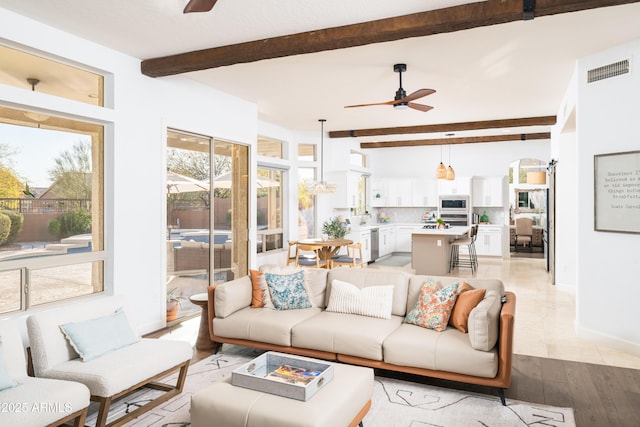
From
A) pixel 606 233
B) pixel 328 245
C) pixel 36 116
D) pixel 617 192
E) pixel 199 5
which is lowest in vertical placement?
pixel 328 245

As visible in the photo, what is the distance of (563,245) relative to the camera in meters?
7.50

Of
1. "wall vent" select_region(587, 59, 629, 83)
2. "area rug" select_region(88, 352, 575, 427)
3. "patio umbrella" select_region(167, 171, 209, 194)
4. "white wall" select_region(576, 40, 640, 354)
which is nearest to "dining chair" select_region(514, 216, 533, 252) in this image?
"white wall" select_region(576, 40, 640, 354)

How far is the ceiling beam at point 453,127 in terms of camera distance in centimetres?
808

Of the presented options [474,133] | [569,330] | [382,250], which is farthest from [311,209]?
[569,330]

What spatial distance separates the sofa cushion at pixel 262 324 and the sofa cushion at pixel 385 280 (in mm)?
426

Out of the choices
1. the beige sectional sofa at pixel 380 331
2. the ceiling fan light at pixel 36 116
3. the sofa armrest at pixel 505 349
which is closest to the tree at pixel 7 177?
the ceiling fan light at pixel 36 116

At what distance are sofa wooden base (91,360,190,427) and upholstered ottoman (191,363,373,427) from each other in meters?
0.62

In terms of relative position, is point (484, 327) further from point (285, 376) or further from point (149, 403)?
point (149, 403)

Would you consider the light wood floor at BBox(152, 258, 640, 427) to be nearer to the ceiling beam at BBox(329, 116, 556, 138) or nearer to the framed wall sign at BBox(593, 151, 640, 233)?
the framed wall sign at BBox(593, 151, 640, 233)

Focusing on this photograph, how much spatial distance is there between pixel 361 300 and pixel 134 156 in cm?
277

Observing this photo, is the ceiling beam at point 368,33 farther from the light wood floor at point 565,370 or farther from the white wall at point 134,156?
the light wood floor at point 565,370

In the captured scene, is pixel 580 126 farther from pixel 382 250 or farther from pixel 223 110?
pixel 382 250

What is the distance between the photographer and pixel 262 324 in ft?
13.1

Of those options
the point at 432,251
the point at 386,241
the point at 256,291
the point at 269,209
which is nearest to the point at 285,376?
the point at 256,291
